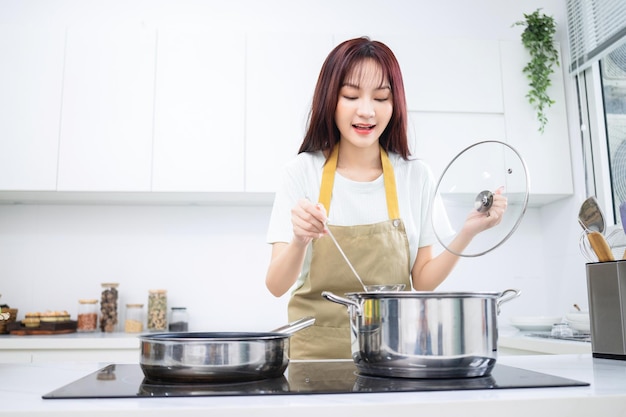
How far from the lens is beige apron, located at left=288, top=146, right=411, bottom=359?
4.56ft

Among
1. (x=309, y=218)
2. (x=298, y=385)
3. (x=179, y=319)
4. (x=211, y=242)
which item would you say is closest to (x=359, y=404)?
(x=298, y=385)

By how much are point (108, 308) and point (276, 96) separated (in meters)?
1.22

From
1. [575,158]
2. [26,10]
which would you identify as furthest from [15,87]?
[575,158]

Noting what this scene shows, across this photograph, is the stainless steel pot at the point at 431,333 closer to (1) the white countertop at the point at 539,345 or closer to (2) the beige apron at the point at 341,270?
(2) the beige apron at the point at 341,270

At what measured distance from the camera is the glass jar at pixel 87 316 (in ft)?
8.60

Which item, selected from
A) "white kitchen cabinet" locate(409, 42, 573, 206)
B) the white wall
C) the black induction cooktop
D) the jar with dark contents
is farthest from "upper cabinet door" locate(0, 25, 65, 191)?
the black induction cooktop

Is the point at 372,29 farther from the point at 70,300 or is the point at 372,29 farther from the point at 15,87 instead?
the point at 70,300

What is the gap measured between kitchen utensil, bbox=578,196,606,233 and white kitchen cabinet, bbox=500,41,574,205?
170 cm

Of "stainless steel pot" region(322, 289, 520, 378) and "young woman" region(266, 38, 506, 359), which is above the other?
"young woman" region(266, 38, 506, 359)

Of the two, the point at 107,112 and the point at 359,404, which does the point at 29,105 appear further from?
the point at 359,404

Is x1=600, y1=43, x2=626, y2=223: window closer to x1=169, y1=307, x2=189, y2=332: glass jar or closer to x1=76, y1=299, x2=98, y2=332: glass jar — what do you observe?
x1=169, y1=307, x2=189, y2=332: glass jar

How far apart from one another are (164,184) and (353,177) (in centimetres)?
126

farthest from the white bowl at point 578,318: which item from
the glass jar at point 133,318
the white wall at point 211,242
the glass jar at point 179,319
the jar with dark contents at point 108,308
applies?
the jar with dark contents at point 108,308

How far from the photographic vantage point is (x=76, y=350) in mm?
2309
